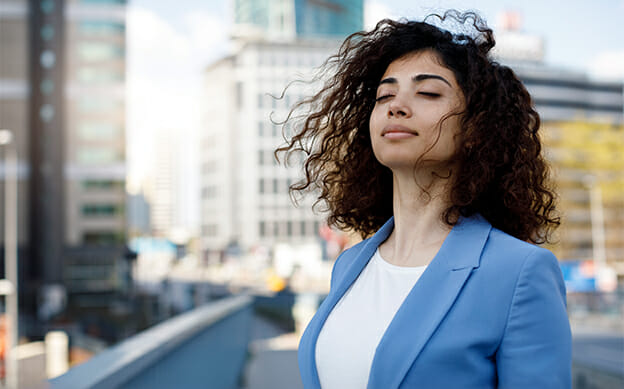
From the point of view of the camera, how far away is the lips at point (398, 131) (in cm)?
169

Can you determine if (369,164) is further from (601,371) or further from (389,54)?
(601,371)

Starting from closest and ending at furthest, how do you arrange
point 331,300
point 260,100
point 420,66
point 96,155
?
point 420,66, point 331,300, point 96,155, point 260,100

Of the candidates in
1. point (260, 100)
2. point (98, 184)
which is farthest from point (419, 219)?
point (260, 100)

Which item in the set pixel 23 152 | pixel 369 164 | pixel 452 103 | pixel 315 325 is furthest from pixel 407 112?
pixel 23 152

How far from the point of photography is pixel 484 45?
6.08 ft

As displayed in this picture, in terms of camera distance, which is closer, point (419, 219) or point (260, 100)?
point (419, 219)

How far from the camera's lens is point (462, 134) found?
169 centimetres

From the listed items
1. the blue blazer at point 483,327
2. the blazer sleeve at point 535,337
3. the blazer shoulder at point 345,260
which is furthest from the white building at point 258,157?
the blazer sleeve at point 535,337

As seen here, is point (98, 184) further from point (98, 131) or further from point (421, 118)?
point (421, 118)

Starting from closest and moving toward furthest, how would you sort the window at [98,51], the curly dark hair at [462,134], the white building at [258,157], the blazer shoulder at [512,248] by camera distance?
the blazer shoulder at [512,248], the curly dark hair at [462,134], the window at [98,51], the white building at [258,157]

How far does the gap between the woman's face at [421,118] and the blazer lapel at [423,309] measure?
27cm

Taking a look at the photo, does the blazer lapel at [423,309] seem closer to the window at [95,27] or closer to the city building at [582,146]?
the city building at [582,146]

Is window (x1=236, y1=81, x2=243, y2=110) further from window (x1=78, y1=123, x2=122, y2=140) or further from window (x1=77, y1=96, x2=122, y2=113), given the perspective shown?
window (x1=78, y1=123, x2=122, y2=140)

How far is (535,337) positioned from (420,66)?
0.82 metres
